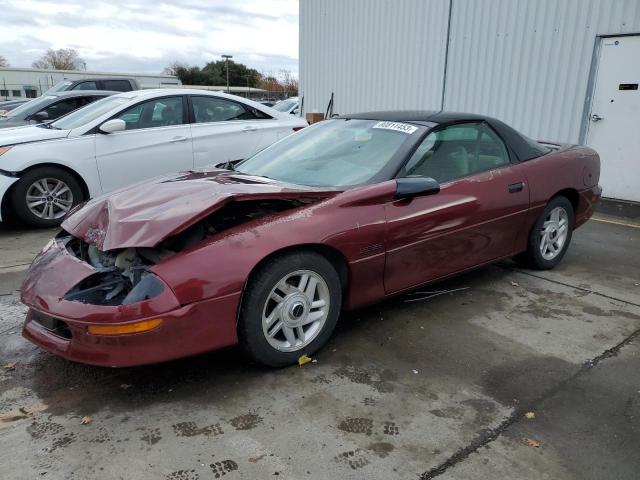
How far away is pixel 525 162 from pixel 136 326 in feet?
10.3

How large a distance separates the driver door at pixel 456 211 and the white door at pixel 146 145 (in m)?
3.66

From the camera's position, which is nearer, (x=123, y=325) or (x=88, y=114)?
(x=123, y=325)

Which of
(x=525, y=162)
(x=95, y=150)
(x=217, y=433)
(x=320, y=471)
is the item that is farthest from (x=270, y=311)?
(x=95, y=150)

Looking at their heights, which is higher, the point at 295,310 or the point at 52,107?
the point at 52,107

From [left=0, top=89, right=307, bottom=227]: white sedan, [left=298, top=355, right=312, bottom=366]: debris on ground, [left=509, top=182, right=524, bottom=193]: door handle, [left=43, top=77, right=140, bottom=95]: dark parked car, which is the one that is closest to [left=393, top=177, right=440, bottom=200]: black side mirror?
[left=509, top=182, right=524, bottom=193]: door handle

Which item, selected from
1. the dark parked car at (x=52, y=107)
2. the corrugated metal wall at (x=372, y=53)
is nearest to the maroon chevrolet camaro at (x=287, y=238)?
the corrugated metal wall at (x=372, y=53)

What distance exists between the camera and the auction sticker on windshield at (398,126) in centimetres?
364

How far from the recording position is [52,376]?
289cm

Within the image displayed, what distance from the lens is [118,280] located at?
2.63 metres

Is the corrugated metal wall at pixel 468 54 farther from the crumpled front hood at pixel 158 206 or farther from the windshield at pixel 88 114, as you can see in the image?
the crumpled front hood at pixel 158 206

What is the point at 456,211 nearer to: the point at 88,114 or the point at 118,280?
the point at 118,280

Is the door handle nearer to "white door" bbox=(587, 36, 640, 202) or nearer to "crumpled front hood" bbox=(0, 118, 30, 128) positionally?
"white door" bbox=(587, 36, 640, 202)

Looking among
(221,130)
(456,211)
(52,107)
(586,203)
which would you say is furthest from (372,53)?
(456,211)

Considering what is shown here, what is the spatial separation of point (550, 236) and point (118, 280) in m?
3.49
